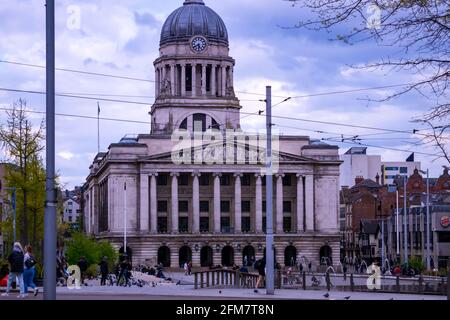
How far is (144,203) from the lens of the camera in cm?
16000

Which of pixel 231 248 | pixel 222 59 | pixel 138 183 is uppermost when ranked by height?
pixel 222 59

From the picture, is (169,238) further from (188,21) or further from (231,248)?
(188,21)

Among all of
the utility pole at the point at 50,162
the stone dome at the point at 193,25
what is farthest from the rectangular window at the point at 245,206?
the utility pole at the point at 50,162

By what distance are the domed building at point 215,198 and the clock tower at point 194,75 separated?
16.0 ft

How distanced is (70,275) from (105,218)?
398ft

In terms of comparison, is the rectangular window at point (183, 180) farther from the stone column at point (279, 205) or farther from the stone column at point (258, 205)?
the stone column at point (279, 205)

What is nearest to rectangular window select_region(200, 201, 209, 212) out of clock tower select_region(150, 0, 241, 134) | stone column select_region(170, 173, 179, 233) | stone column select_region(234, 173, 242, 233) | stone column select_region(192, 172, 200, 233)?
stone column select_region(192, 172, 200, 233)

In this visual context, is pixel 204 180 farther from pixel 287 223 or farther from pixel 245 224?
pixel 287 223

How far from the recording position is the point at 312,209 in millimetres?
164125

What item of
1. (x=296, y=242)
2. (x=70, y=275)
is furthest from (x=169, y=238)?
(x=70, y=275)

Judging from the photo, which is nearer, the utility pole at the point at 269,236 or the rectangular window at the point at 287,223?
the utility pole at the point at 269,236

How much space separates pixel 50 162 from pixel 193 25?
16450 centimetres

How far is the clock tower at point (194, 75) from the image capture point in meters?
177
